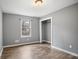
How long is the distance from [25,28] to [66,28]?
3.53 m

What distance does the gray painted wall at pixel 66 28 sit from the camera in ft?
10.5

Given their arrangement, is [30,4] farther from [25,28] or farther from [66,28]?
[25,28]

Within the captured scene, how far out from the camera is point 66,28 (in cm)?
366

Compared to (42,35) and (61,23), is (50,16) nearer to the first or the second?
(61,23)

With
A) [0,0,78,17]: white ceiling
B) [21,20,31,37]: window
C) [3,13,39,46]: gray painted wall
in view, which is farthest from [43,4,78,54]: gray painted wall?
[3,13,39,46]: gray painted wall

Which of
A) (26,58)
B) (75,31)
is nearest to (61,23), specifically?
(75,31)

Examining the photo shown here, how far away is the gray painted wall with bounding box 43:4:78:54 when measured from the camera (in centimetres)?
320

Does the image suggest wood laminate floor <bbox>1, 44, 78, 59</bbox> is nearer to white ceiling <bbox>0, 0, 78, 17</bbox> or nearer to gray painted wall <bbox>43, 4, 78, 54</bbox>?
gray painted wall <bbox>43, 4, 78, 54</bbox>

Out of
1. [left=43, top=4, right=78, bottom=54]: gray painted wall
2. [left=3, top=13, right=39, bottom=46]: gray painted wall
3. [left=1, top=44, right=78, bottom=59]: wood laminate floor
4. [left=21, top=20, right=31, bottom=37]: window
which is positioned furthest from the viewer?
[left=21, top=20, right=31, bottom=37]: window

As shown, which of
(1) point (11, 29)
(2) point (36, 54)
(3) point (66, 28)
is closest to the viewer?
(2) point (36, 54)

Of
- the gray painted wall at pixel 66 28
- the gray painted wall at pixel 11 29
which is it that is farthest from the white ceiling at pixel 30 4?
the gray painted wall at pixel 11 29

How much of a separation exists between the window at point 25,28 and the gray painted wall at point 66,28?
7.95 feet

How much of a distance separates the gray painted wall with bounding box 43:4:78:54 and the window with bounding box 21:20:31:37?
7.95 feet

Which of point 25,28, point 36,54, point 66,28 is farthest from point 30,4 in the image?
point 25,28
